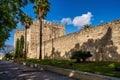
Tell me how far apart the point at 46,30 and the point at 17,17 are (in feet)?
157

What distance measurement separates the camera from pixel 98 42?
2588cm

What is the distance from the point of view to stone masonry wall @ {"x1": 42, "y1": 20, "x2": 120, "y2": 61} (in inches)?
894

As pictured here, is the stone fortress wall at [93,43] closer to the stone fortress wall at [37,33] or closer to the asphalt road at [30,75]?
the asphalt road at [30,75]

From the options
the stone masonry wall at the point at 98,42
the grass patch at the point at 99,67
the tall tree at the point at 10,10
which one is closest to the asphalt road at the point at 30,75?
the grass patch at the point at 99,67

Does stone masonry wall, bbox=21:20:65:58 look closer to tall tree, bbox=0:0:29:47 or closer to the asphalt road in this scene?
the asphalt road

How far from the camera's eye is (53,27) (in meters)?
64.3

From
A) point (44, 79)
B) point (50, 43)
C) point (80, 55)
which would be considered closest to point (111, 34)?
point (80, 55)

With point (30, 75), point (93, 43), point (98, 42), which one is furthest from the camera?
point (93, 43)

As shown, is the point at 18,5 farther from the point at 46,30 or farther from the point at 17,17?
the point at 46,30

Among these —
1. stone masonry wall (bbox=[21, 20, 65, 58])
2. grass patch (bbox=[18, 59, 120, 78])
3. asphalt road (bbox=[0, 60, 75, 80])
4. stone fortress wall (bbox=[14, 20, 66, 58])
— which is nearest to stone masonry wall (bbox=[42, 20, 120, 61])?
grass patch (bbox=[18, 59, 120, 78])

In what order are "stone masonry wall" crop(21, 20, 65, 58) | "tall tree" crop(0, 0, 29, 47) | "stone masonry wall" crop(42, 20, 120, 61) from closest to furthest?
"tall tree" crop(0, 0, 29, 47), "stone masonry wall" crop(42, 20, 120, 61), "stone masonry wall" crop(21, 20, 65, 58)

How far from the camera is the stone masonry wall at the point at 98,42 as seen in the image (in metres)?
22.7

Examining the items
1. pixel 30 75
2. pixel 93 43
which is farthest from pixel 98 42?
pixel 30 75

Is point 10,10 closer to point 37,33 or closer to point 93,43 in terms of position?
point 93,43
